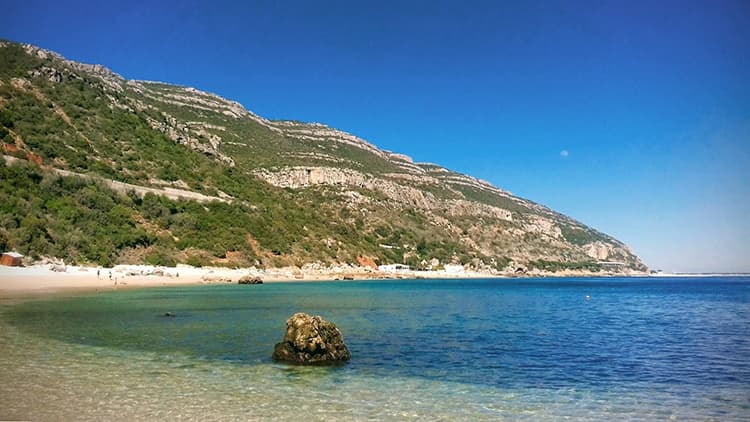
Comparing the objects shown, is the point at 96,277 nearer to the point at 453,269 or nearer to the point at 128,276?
the point at 128,276

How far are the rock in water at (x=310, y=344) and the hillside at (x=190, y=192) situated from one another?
50838 mm

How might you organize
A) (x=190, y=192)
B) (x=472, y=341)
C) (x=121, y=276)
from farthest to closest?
(x=190, y=192) → (x=121, y=276) → (x=472, y=341)

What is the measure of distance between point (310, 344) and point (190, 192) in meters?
81.8

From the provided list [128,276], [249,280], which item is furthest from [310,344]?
[249,280]

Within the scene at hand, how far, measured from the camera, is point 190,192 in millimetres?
89812

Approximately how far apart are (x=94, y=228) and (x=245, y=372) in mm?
63295

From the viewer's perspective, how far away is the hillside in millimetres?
66938

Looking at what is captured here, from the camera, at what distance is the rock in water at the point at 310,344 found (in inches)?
585

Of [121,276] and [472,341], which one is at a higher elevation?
[121,276]

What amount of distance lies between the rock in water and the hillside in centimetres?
5084

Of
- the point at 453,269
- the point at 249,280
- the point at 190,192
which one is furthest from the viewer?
the point at 453,269

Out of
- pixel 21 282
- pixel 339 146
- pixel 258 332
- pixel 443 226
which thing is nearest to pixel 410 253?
pixel 443 226

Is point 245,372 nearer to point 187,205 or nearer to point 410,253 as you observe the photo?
point 187,205

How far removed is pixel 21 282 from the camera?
45.1 meters
